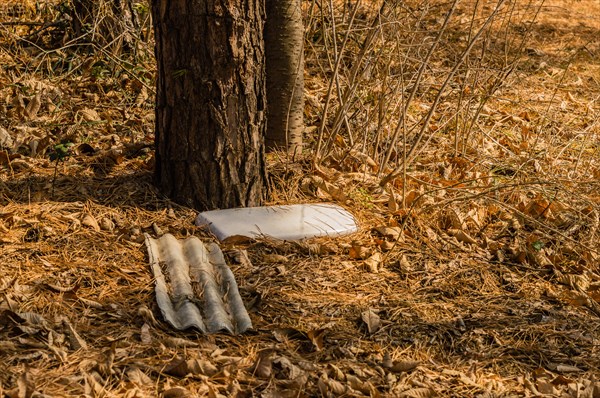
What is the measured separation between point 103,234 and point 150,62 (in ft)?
7.11

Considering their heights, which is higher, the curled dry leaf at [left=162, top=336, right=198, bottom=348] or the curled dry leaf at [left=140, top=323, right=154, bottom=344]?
the curled dry leaf at [left=162, top=336, right=198, bottom=348]

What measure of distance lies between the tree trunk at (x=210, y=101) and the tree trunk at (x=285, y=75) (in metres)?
0.61

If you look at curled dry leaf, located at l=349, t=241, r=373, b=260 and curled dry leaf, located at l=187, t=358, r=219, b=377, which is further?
Result: curled dry leaf, located at l=349, t=241, r=373, b=260

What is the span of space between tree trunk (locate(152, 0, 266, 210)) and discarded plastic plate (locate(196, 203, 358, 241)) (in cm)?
12

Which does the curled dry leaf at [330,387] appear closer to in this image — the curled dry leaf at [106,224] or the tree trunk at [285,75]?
the curled dry leaf at [106,224]

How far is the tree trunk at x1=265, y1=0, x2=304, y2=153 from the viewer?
180 inches

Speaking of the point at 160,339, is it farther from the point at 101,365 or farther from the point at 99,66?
the point at 99,66

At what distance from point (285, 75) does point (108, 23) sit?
5.00ft

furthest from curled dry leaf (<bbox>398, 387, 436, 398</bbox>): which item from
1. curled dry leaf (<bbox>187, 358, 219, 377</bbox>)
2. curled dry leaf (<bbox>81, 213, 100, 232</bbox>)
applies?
curled dry leaf (<bbox>81, 213, 100, 232</bbox>)

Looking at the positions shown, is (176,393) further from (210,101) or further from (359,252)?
(210,101)

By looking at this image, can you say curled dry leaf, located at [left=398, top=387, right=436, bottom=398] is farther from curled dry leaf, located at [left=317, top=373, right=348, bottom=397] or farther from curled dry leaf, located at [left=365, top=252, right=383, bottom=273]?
curled dry leaf, located at [left=365, top=252, right=383, bottom=273]

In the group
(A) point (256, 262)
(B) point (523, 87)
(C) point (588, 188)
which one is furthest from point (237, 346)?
(B) point (523, 87)

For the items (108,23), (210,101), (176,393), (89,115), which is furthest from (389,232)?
(108,23)

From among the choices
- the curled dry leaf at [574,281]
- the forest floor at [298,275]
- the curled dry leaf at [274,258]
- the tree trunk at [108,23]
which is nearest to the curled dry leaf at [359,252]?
the forest floor at [298,275]
